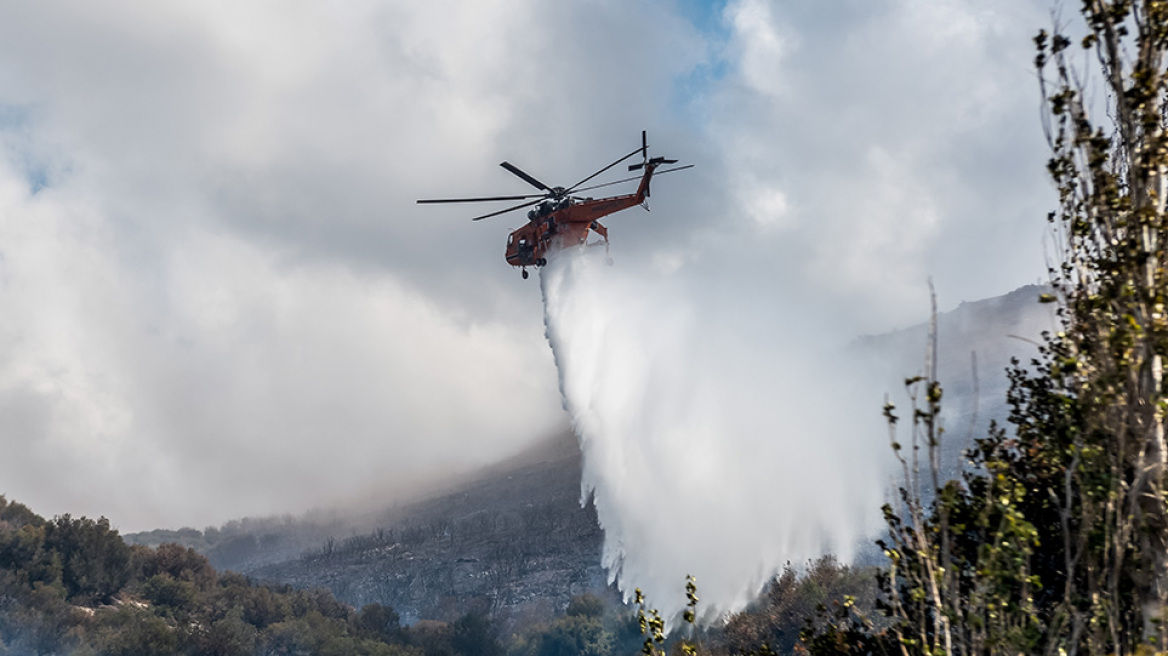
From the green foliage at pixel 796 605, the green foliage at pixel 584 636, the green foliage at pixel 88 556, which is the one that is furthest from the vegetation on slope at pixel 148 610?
the green foliage at pixel 796 605

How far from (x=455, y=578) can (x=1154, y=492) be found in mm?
187433

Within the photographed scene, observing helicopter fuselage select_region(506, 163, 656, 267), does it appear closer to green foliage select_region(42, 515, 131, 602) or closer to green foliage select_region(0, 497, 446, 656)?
green foliage select_region(0, 497, 446, 656)

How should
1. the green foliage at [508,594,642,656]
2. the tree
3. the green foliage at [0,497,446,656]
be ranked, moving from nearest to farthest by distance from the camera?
the tree < the green foliage at [0,497,446,656] < the green foliage at [508,594,642,656]

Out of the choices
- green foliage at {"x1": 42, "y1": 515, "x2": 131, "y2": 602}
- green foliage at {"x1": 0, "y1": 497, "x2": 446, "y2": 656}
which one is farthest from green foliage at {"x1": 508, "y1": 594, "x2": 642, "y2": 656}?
green foliage at {"x1": 42, "y1": 515, "x2": 131, "y2": 602}

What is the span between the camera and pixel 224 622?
82.2 meters

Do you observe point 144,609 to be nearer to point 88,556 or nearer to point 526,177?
point 88,556

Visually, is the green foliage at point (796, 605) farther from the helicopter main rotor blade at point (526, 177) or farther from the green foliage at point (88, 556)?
the green foliage at point (88, 556)

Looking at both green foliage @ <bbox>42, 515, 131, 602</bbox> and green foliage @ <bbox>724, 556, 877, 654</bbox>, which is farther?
green foliage @ <bbox>42, 515, 131, 602</bbox>

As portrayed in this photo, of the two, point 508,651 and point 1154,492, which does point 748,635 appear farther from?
point 508,651

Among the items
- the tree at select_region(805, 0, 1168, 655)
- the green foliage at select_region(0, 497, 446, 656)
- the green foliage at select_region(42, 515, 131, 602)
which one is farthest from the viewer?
the green foliage at select_region(42, 515, 131, 602)

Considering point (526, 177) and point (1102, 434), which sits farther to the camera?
point (526, 177)

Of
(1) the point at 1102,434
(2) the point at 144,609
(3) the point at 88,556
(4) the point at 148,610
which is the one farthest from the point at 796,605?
(3) the point at 88,556

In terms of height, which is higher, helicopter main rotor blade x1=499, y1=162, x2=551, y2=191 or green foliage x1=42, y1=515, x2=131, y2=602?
helicopter main rotor blade x1=499, y1=162, x2=551, y2=191

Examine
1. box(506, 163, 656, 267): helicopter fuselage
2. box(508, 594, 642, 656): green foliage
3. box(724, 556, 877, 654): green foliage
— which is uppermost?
box(506, 163, 656, 267): helicopter fuselage
